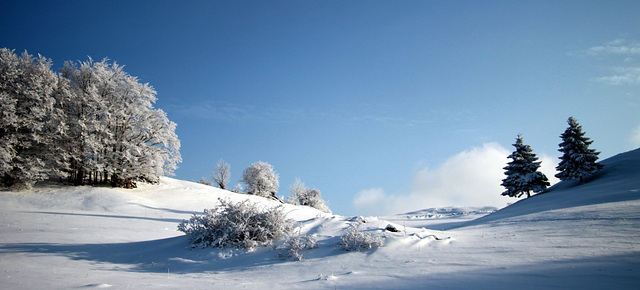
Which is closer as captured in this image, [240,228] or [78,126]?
[240,228]

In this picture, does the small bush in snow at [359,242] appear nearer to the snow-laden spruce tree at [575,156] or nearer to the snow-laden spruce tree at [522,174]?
the snow-laden spruce tree at [575,156]

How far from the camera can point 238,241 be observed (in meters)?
8.66

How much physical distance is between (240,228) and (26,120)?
72.1ft

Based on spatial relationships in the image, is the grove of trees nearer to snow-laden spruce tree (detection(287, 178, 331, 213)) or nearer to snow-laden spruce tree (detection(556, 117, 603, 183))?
snow-laden spruce tree (detection(287, 178, 331, 213))

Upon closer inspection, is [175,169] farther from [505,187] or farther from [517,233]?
[505,187]

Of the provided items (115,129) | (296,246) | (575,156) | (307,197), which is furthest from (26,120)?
(575,156)

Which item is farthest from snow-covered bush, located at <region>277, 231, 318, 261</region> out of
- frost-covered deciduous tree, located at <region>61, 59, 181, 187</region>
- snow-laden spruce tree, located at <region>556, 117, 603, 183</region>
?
snow-laden spruce tree, located at <region>556, 117, 603, 183</region>

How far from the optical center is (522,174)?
31031 mm

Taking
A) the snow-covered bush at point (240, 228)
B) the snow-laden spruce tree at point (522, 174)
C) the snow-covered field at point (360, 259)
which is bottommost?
the snow-covered field at point (360, 259)

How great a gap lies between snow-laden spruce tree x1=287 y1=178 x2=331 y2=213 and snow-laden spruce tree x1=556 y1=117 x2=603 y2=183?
30.2m

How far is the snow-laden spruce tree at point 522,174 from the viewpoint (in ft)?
98.0

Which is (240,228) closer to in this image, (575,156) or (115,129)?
(115,129)

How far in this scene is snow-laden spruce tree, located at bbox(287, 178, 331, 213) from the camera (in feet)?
158

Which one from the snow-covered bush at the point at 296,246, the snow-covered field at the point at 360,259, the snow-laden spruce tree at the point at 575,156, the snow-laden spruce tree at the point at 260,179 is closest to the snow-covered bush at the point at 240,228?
the snow-covered field at the point at 360,259
